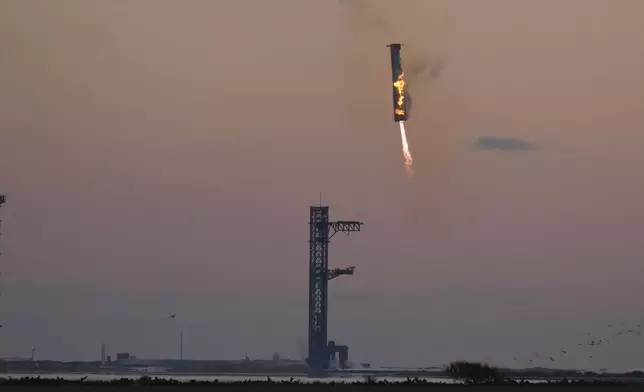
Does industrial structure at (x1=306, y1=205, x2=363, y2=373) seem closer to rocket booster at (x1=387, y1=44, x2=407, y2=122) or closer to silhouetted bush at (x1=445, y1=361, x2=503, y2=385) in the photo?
silhouetted bush at (x1=445, y1=361, x2=503, y2=385)

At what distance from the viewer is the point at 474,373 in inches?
6186

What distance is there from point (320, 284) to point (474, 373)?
36359 millimetres

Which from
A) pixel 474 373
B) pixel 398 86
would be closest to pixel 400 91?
pixel 398 86

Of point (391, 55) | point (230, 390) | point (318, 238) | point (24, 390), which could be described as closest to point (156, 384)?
point (230, 390)

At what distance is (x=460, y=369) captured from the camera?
6324 inches

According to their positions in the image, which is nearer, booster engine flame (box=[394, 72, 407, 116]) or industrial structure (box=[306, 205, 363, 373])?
booster engine flame (box=[394, 72, 407, 116])

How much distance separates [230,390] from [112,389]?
27.7 feet

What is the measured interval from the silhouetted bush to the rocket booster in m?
55.0

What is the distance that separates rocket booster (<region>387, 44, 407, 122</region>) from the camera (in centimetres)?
10112

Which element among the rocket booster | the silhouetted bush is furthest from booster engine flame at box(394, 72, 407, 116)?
the silhouetted bush

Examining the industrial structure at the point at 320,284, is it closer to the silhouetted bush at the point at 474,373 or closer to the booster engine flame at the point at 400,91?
the silhouetted bush at the point at 474,373

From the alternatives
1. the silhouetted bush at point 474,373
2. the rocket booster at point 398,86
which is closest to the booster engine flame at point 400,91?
the rocket booster at point 398,86

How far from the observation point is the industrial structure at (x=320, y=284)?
186500 mm

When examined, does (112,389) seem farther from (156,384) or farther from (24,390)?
(156,384)
